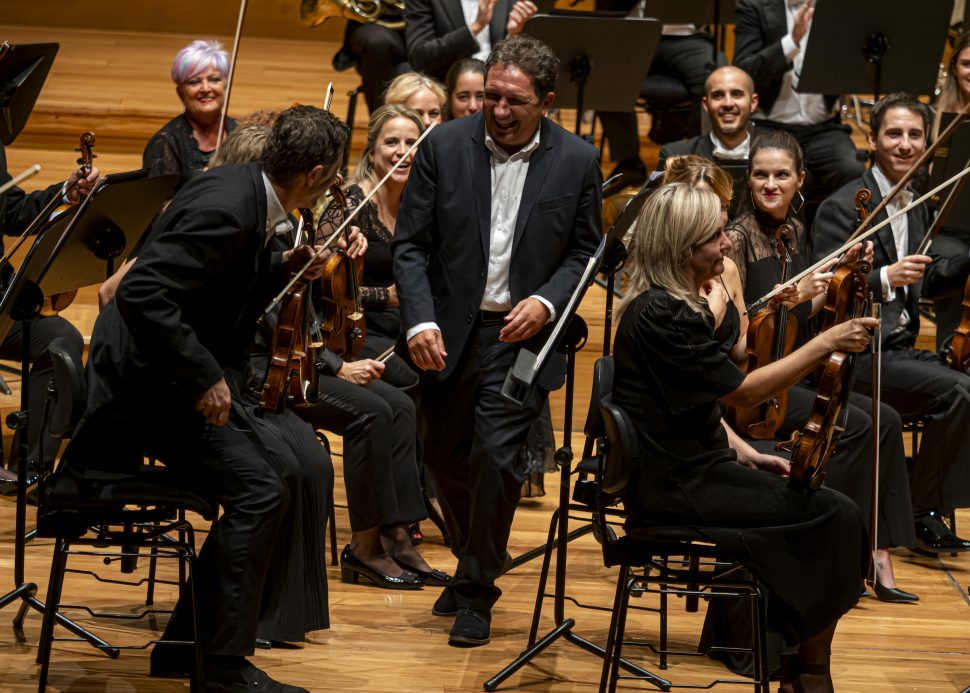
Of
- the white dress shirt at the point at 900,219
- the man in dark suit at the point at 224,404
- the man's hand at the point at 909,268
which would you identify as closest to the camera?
the man in dark suit at the point at 224,404

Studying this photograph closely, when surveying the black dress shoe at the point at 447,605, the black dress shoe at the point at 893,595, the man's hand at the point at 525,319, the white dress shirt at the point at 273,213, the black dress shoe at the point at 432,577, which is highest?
the white dress shirt at the point at 273,213

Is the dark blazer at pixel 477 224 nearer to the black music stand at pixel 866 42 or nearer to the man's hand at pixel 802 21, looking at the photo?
the black music stand at pixel 866 42

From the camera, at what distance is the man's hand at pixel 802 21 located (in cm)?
519

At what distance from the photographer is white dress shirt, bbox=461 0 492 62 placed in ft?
17.6

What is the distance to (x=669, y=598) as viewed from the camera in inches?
138

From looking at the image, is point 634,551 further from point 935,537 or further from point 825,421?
point 935,537

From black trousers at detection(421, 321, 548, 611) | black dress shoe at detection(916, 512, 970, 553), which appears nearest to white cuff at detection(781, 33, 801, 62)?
black dress shoe at detection(916, 512, 970, 553)

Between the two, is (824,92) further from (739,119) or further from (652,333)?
(652,333)

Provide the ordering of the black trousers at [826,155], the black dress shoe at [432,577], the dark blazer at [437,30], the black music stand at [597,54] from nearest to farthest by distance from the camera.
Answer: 1. the black dress shoe at [432,577]
2. the black music stand at [597,54]
3. the black trousers at [826,155]
4. the dark blazer at [437,30]

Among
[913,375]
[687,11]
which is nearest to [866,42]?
[687,11]

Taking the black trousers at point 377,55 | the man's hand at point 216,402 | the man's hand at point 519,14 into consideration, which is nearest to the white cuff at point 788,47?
the man's hand at point 519,14

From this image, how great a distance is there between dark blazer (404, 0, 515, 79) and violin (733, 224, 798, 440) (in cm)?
221

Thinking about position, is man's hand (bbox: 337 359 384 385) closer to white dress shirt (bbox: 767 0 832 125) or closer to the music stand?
the music stand

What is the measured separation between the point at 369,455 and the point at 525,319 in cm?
68
